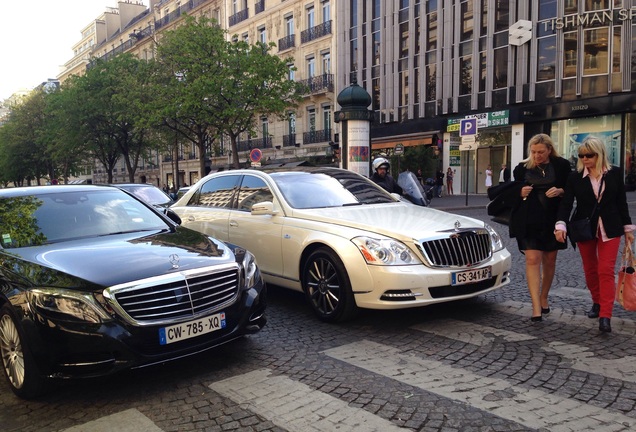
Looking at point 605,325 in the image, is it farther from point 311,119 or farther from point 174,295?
point 311,119

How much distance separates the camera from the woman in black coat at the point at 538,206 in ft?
16.8

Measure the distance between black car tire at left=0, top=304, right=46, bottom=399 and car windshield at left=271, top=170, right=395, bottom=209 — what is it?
311 centimetres

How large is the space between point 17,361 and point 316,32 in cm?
3856

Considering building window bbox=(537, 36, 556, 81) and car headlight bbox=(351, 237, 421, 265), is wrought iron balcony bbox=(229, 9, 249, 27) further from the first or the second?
car headlight bbox=(351, 237, 421, 265)

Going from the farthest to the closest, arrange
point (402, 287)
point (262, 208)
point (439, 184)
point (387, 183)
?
point (439, 184) → point (387, 183) → point (262, 208) → point (402, 287)

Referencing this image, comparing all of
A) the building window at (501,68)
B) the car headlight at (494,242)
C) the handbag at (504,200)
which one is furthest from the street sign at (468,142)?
the handbag at (504,200)

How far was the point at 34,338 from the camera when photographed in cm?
351

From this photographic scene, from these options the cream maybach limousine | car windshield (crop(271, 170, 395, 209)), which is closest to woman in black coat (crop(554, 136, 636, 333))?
the cream maybach limousine

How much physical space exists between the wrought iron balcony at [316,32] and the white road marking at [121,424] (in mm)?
37860

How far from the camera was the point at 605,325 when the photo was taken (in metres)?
4.77

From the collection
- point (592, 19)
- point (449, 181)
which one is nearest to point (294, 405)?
point (592, 19)

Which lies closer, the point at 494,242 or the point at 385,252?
the point at 385,252

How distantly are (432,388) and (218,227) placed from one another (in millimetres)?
4105

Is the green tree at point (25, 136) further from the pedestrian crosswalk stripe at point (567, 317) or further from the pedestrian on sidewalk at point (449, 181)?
A: the pedestrian crosswalk stripe at point (567, 317)
